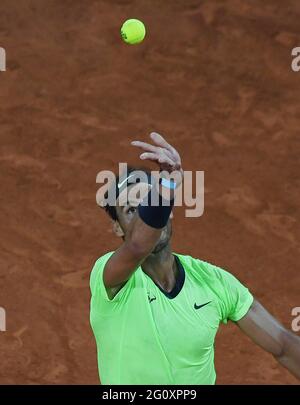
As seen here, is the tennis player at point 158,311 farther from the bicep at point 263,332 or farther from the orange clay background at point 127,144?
the orange clay background at point 127,144

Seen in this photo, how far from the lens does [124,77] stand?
6.76 metres

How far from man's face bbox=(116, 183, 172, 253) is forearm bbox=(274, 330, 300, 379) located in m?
0.62

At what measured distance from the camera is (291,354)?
3807mm

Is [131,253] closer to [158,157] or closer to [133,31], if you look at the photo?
[158,157]

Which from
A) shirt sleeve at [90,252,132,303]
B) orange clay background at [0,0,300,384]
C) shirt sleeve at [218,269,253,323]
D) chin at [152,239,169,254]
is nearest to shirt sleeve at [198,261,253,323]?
shirt sleeve at [218,269,253,323]

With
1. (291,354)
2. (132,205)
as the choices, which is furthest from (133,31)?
(291,354)

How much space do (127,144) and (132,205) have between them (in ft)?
9.64

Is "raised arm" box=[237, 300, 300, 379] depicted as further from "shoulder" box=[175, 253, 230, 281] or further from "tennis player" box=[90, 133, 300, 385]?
"shoulder" box=[175, 253, 230, 281]

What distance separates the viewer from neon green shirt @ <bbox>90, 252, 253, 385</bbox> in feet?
11.7

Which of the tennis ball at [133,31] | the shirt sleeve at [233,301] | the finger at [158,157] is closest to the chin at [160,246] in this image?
the shirt sleeve at [233,301]

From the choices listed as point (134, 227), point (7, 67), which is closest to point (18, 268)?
point (7, 67)

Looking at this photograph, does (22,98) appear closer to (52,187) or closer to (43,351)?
(52,187)

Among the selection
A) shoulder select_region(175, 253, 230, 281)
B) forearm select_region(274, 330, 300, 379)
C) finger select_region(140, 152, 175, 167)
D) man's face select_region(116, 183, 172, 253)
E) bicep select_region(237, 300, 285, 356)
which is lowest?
forearm select_region(274, 330, 300, 379)
